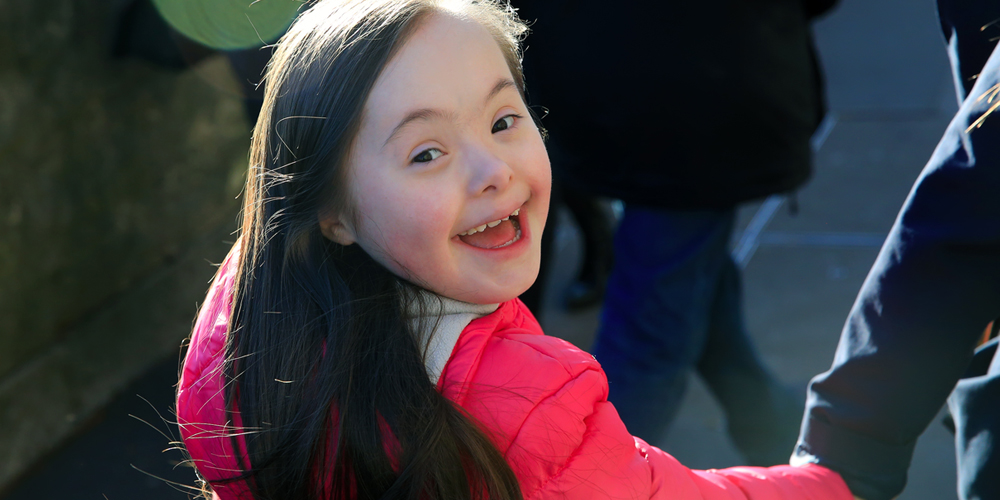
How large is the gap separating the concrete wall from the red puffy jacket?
86.2 inches

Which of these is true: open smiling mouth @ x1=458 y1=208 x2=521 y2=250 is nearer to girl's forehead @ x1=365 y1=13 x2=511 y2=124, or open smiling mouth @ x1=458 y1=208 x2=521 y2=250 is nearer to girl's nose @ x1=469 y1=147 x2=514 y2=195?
girl's nose @ x1=469 y1=147 x2=514 y2=195

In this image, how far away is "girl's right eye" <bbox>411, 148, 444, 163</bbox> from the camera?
1.17 metres

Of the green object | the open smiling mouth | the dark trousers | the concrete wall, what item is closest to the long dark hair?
the open smiling mouth

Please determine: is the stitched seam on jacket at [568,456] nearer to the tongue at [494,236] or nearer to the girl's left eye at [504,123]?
the tongue at [494,236]

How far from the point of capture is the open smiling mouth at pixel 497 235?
125cm

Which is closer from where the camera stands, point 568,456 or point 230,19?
point 568,456

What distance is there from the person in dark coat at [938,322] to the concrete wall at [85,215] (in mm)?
2801

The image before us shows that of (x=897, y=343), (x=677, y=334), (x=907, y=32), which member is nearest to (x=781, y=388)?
(x=677, y=334)

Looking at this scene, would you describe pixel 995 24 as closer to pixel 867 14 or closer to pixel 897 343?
pixel 897 343

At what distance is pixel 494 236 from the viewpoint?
1265 mm

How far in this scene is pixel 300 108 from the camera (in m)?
1.20

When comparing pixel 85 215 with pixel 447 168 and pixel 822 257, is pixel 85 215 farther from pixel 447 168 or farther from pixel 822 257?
pixel 822 257

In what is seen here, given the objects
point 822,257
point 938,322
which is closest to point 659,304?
point 938,322

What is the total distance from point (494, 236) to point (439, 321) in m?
0.16
